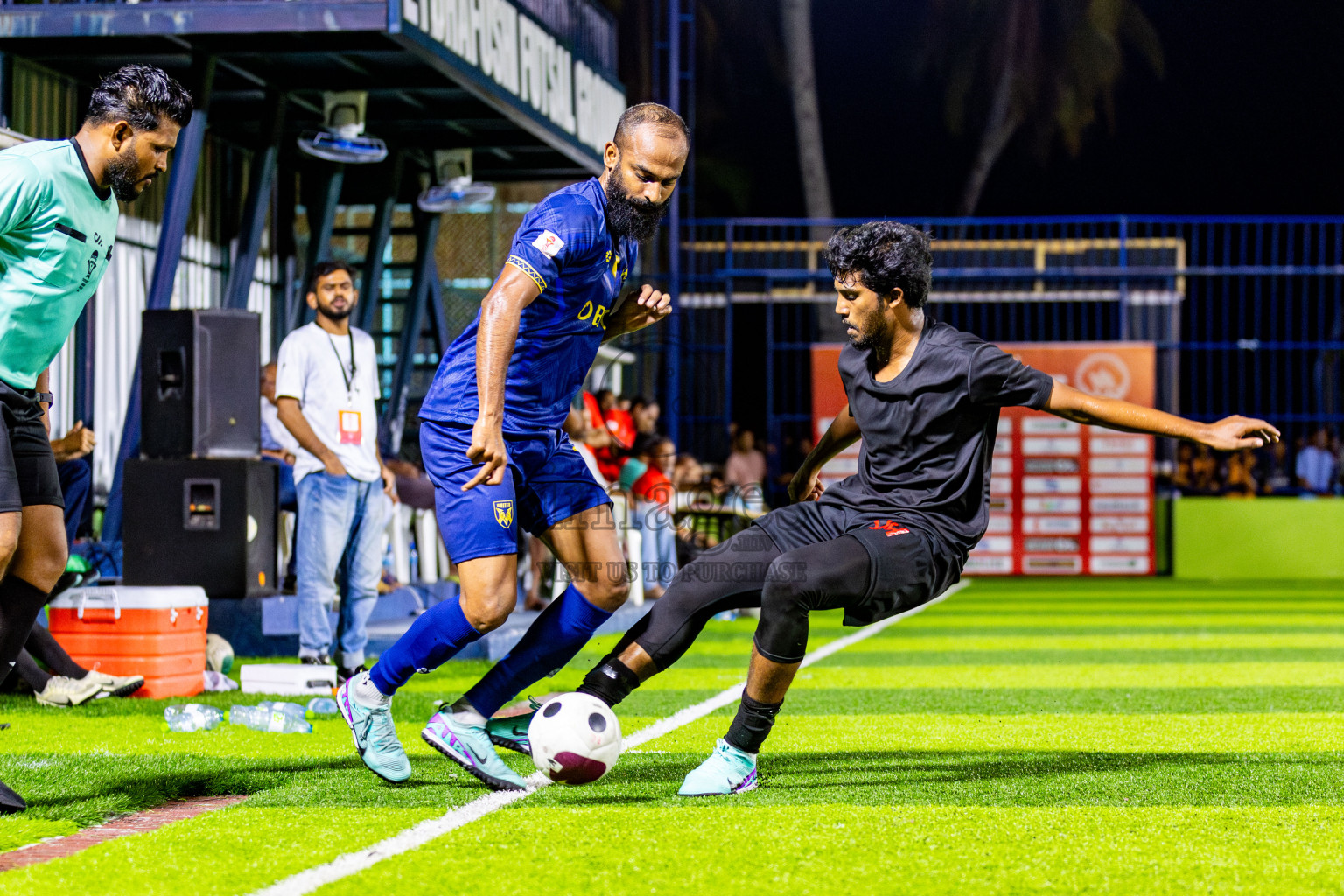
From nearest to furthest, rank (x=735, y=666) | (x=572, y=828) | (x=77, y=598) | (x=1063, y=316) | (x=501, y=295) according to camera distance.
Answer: (x=572, y=828)
(x=501, y=295)
(x=77, y=598)
(x=735, y=666)
(x=1063, y=316)

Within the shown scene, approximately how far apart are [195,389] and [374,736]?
4.80 m

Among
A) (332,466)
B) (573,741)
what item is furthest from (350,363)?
(573,741)

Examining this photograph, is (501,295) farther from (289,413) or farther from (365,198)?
(365,198)

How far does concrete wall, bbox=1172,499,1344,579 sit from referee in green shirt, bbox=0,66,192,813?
19727 millimetres

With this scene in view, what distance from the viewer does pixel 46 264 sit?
4547 mm

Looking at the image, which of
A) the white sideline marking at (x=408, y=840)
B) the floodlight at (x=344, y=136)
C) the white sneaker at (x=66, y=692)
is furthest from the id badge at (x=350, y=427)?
the floodlight at (x=344, y=136)

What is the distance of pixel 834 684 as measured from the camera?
898 centimetres

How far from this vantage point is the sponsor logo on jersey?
15.4 ft

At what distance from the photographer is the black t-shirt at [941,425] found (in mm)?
4910

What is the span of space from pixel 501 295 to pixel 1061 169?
30.4 meters

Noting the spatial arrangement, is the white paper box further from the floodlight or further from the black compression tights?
the floodlight

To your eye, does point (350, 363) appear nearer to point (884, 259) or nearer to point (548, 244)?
point (548, 244)

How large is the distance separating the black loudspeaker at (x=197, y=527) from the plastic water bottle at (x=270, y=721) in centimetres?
234

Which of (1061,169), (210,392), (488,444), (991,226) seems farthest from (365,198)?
(1061,169)
